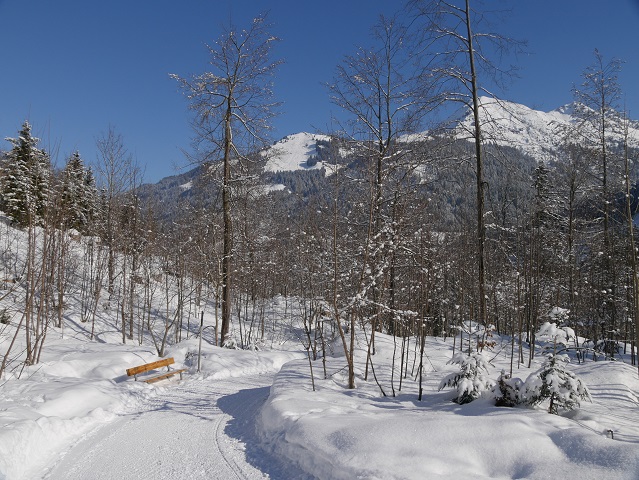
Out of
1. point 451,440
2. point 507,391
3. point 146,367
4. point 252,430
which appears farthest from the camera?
point 146,367

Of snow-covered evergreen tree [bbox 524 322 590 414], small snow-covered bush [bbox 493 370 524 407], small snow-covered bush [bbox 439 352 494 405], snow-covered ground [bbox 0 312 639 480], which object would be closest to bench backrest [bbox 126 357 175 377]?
snow-covered ground [bbox 0 312 639 480]

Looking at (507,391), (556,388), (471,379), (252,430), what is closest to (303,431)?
(252,430)

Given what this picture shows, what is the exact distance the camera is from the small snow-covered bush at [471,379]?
19.6 ft

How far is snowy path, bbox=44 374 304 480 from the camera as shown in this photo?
4891mm

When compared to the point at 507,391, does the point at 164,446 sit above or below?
below

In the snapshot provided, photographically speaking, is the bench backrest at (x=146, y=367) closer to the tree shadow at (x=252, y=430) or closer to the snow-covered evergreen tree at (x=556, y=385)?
the tree shadow at (x=252, y=430)

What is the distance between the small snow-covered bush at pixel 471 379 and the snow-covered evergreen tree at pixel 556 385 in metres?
0.72

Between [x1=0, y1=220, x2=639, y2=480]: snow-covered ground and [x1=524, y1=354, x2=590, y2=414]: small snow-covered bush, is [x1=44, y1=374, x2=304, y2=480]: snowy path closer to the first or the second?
[x1=0, y1=220, x2=639, y2=480]: snow-covered ground

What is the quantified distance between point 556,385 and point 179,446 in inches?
210

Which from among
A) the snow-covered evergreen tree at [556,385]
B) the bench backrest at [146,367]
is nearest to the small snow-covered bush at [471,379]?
the snow-covered evergreen tree at [556,385]

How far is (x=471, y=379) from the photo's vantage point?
603 centimetres

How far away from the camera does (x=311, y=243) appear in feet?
31.0

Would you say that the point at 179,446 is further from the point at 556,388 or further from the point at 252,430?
the point at 556,388

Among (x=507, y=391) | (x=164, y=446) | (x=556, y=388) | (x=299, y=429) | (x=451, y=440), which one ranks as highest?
(x=556, y=388)
